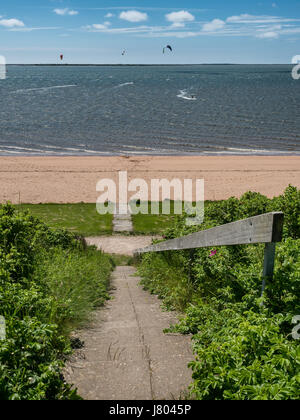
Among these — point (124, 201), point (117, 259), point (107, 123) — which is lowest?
point (117, 259)

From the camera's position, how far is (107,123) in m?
54.5

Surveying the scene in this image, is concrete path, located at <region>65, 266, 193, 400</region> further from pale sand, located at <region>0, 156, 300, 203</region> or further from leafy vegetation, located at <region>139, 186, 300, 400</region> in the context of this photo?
pale sand, located at <region>0, 156, 300, 203</region>

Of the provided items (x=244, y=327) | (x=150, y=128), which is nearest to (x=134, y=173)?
(x=150, y=128)

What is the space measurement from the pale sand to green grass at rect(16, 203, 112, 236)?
159 cm

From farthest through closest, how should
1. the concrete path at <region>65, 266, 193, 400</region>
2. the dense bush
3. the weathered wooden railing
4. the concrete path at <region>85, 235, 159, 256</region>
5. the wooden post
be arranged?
the concrete path at <region>85, 235, 159, 256</region> < the concrete path at <region>65, 266, 193, 400</region> < the wooden post < the weathered wooden railing < the dense bush

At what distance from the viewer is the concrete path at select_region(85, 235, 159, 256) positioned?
15.3m

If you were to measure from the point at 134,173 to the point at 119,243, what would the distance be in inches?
537

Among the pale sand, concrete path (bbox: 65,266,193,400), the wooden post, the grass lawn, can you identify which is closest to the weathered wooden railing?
the wooden post

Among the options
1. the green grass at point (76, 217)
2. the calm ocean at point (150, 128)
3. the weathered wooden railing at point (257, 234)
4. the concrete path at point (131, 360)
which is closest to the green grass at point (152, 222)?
the green grass at point (76, 217)

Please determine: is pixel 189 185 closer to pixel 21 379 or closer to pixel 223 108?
pixel 21 379

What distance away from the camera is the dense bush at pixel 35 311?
2510 mm
